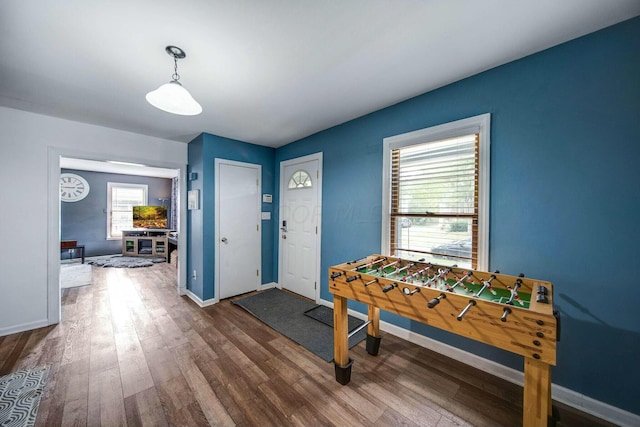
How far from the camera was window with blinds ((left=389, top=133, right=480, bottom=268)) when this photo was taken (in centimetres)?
206

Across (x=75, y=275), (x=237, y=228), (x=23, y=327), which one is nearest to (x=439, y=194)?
(x=237, y=228)

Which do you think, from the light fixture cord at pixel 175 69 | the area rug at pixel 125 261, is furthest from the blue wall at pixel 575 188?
the area rug at pixel 125 261

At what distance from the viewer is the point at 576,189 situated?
1.59 metres

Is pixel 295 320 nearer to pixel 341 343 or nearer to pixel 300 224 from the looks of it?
pixel 341 343

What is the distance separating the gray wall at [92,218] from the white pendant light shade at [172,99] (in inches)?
290

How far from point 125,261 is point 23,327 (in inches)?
149

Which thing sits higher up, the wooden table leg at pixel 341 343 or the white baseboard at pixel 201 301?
the wooden table leg at pixel 341 343

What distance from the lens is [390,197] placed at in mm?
2566

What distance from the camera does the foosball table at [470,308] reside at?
1.11m

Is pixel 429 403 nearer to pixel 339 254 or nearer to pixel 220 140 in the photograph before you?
pixel 339 254

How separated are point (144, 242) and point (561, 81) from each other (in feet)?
28.2

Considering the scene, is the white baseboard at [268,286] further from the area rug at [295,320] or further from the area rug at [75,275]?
the area rug at [75,275]

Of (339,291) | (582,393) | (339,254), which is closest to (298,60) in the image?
(339,291)

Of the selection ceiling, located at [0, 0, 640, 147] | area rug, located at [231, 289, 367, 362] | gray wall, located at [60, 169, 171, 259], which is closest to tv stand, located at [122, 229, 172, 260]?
gray wall, located at [60, 169, 171, 259]
